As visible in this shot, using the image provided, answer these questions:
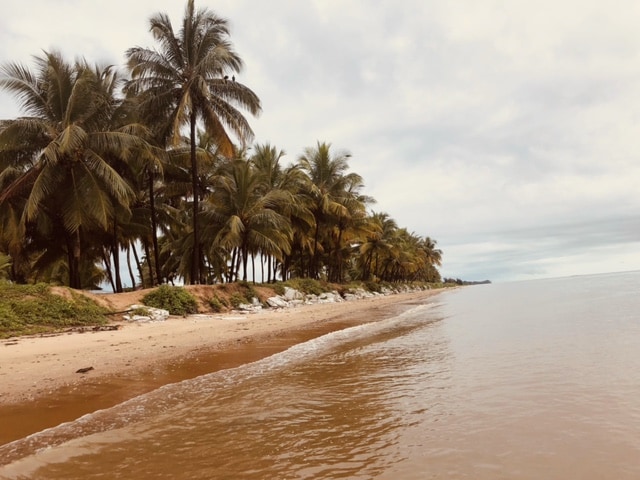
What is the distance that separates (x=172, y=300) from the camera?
15773 millimetres

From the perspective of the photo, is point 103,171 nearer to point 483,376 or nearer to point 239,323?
point 239,323

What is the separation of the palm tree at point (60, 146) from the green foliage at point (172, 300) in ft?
10.3

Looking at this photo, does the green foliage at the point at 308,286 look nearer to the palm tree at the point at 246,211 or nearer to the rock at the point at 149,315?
the palm tree at the point at 246,211

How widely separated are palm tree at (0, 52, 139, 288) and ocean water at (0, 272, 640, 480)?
12.3 meters

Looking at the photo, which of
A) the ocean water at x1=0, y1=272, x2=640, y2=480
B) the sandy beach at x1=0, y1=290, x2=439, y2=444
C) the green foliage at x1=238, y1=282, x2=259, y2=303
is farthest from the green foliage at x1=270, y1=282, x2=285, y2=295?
the ocean water at x1=0, y1=272, x2=640, y2=480

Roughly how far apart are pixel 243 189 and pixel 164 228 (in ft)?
18.8

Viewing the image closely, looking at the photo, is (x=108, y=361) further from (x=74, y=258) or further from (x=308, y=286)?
(x=308, y=286)

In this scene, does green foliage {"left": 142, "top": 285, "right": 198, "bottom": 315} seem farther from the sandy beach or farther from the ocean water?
the ocean water

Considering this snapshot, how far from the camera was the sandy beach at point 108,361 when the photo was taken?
15.6ft

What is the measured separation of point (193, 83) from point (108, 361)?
15100 mm

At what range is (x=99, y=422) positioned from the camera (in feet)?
13.9

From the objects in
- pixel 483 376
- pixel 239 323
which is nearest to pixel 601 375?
pixel 483 376

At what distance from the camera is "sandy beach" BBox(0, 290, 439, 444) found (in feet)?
15.6

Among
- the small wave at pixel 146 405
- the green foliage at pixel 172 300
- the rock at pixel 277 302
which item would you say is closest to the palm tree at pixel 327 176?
the rock at pixel 277 302
